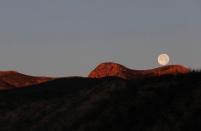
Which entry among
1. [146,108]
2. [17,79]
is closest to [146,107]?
[146,108]

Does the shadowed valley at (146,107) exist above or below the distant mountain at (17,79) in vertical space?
above

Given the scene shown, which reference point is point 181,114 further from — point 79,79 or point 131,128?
point 79,79

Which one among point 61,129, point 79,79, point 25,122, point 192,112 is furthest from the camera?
point 79,79

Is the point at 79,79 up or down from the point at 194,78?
down

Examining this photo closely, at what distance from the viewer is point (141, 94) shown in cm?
2875

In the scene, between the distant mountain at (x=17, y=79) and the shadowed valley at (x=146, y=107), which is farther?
the distant mountain at (x=17, y=79)

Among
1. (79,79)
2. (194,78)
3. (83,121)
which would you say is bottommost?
(79,79)

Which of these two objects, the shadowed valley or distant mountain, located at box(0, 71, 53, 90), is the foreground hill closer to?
the shadowed valley

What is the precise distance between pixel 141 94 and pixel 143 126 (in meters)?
4.25

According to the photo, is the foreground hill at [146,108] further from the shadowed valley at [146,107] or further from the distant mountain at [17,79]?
the distant mountain at [17,79]

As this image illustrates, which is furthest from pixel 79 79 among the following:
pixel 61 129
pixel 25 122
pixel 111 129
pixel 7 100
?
pixel 111 129

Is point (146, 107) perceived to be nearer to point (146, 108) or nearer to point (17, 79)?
point (146, 108)

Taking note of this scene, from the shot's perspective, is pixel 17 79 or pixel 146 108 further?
pixel 17 79

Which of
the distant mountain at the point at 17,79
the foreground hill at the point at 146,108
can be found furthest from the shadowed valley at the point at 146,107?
the distant mountain at the point at 17,79
